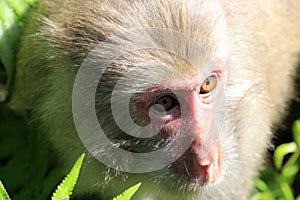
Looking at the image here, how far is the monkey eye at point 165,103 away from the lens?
291 cm

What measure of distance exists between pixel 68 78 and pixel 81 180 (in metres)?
0.55

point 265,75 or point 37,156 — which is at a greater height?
point 37,156

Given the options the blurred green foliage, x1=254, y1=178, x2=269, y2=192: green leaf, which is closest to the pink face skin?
the blurred green foliage

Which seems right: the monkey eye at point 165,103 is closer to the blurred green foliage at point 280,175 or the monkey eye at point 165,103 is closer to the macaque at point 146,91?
the macaque at point 146,91

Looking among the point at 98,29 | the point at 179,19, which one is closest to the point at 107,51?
the point at 98,29

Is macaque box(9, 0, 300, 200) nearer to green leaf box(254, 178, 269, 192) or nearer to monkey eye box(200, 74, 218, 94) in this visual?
monkey eye box(200, 74, 218, 94)

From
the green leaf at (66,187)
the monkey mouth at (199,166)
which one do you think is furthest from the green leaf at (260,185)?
the green leaf at (66,187)

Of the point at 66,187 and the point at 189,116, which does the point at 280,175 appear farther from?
the point at 66,187

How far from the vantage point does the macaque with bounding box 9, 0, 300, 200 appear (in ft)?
9.41

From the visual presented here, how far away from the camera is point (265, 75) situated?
3.68m

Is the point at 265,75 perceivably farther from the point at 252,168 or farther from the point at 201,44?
the point at 201,44

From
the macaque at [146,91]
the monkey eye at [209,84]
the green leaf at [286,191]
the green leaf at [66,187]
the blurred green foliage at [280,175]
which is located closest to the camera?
the green leaf at [66,187]

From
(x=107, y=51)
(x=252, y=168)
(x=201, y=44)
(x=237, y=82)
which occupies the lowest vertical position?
(x=252, y=168)

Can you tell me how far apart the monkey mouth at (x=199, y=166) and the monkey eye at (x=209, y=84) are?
0.24 metres
